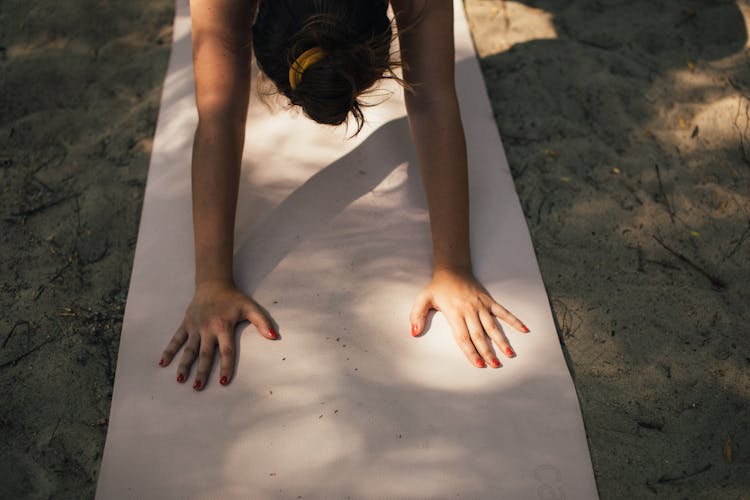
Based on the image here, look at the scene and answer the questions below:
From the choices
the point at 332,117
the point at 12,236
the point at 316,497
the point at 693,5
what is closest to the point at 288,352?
the point at 316,497

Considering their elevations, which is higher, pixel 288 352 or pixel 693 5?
pixel 693 5

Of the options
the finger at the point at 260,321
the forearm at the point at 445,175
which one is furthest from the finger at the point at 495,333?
the finger at the point at 260,321

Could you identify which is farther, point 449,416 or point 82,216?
point 82,216

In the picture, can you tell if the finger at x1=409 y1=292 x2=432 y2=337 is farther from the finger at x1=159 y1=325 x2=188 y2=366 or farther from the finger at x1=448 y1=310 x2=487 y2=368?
the finger at x1=159 y1=325 x2=188 y2=366

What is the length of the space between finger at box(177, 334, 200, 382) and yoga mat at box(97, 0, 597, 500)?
0.10ft

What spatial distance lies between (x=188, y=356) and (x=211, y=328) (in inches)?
3.5

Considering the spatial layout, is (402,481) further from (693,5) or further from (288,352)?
(693,5)

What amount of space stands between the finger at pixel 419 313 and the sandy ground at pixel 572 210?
1.19ft

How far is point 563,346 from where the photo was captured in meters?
1.68

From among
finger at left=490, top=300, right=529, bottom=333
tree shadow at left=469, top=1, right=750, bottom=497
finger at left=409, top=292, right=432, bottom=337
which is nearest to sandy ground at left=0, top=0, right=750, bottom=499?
tree shadow at left=469, top=1, right=750, bottom=497

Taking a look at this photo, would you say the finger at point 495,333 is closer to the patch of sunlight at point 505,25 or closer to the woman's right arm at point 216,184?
the woman's right arm at point 216,184

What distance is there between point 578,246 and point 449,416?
2.14 feet

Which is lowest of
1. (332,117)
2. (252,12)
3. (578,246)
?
(578,246)

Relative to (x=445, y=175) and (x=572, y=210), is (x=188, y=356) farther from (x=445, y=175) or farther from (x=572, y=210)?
(x=572, y=210)
